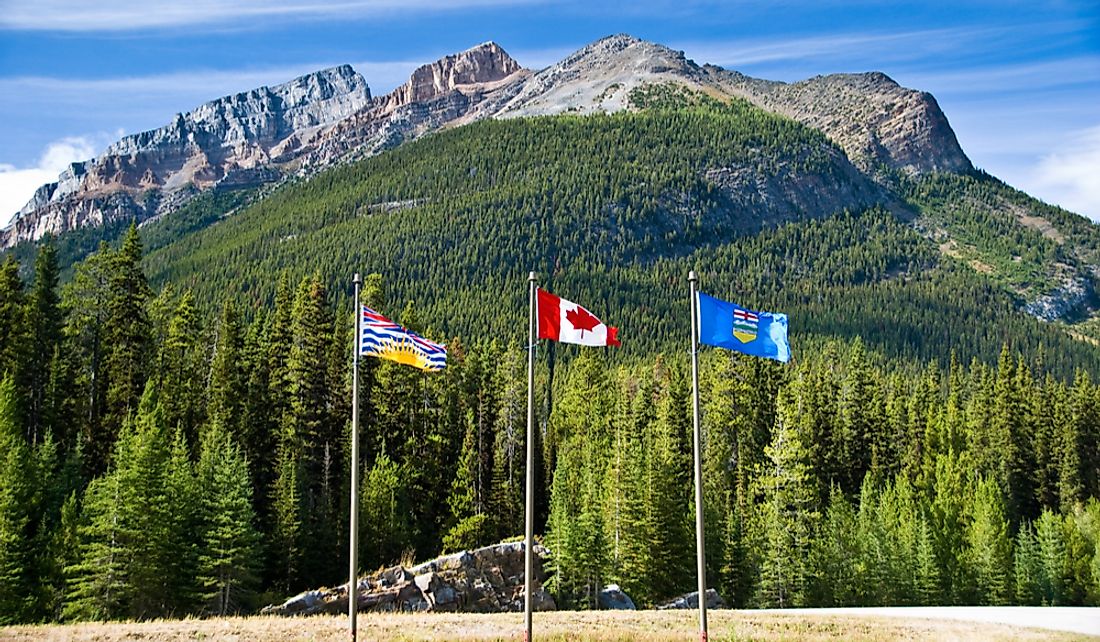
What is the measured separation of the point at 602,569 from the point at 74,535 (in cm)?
2500

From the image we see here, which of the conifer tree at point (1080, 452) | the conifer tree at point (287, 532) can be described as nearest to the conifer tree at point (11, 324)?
the conifer tree at point (287, 532)

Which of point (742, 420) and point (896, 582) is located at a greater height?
point (742, 420)

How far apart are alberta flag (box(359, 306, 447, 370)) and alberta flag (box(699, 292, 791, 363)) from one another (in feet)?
22.6

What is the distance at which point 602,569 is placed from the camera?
50406 millimetres

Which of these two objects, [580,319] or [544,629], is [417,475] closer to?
[544,629]

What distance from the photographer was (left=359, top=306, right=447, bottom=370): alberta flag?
1014 inches

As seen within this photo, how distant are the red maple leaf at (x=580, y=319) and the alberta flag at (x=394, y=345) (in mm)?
3522

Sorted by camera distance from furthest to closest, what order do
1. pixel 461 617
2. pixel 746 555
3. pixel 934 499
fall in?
1. pixel 934 499
2. pixel 746 555
3. pixel 461 617

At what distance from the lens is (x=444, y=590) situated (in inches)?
1583

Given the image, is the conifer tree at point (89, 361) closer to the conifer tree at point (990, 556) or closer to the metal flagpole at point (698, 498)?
the metal flagpole at point (698, 498)

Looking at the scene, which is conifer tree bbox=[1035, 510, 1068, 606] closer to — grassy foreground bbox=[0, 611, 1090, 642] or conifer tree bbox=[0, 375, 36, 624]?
grassy foreground bbox=[0, 611, 1090, 642]

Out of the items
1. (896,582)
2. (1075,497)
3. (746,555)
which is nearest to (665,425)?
(746,555)

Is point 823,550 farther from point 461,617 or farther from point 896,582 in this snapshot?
point 461,617

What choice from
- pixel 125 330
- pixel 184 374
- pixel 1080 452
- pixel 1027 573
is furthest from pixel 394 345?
pixel 1080 452
